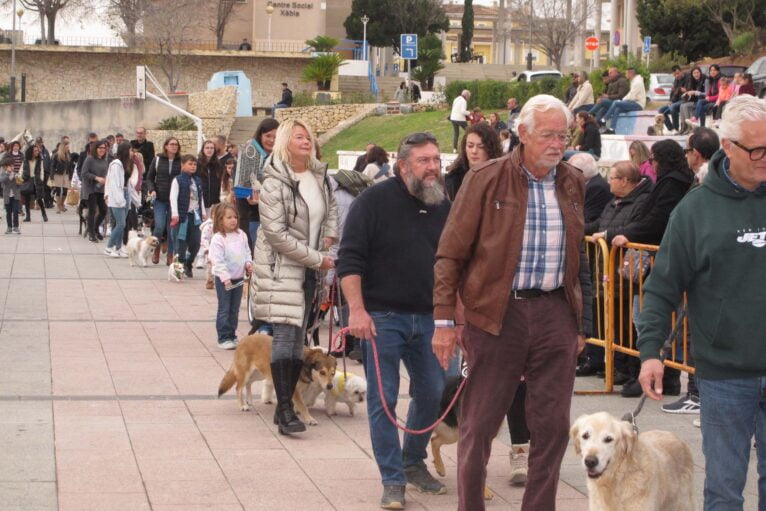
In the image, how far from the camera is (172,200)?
1706 centimetres

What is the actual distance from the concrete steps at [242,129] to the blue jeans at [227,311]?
40331mm

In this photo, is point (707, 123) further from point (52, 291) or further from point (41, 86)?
point (41, 86)

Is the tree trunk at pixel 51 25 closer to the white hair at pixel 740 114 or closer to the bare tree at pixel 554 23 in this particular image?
the bare tree at pixel 554 23

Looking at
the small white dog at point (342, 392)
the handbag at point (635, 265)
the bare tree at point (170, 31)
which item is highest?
the bare tree at point (170, 31)

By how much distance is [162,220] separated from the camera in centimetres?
1916

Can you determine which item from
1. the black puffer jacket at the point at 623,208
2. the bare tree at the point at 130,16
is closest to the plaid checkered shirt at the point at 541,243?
the black puffer jacket at the point at 623,208

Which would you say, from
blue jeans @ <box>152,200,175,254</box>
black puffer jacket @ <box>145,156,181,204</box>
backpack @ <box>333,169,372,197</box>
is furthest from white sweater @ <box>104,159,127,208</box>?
backpack @ <box>333,169,372,197</box>

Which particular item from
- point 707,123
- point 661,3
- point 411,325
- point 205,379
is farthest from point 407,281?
point 661,3

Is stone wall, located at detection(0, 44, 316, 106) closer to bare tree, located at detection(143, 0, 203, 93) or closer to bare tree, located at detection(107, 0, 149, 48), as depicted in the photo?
bare tree, located at detection(143, 0, 203, 93)

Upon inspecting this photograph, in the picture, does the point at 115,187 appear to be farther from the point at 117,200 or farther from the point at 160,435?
the point at 160,435

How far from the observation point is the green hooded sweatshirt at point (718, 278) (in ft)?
15.0

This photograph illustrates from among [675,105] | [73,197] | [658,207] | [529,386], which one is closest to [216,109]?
[73,197]

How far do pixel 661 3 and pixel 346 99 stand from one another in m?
14.7

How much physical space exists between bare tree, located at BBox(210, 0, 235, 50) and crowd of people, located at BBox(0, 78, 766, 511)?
62.3 m
